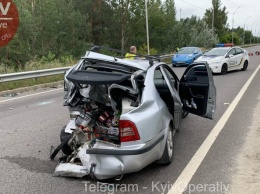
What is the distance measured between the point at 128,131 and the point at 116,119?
19.3 inches

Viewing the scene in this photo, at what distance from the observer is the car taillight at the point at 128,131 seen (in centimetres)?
379

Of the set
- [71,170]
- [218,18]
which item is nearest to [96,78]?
[71,170]

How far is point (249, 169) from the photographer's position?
4430 millimetres

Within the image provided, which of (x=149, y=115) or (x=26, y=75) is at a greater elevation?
(x=149, y=115)

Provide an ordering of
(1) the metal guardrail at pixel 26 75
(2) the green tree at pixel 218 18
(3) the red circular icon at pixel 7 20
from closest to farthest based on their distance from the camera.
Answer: (1) the metal guardrail at pixel 26 75 → (3) the red circular icon at pixel 7 20 → (2) the green tree at pixel 218 18

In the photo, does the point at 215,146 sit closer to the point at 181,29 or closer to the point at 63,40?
the point at 63,40

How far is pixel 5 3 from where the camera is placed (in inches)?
985

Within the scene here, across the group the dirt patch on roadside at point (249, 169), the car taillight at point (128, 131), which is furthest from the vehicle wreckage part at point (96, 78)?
the dirt patch on roadside at point (249, 169)

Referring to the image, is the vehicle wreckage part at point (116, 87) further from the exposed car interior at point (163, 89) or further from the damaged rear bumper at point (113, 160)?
the exposed car interior at point (163, 89)

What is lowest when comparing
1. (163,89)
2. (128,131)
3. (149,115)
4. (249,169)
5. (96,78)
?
(249,169)

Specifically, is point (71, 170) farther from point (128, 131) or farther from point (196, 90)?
point (196, 90)

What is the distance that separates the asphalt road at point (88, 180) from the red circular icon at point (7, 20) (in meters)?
17.8

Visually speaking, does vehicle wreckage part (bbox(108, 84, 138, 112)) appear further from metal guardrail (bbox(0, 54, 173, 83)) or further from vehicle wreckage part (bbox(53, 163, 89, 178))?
metal guardrail (bbox(0, 54, 173, 83))

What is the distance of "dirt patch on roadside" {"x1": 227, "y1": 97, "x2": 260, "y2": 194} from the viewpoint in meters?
3.87
